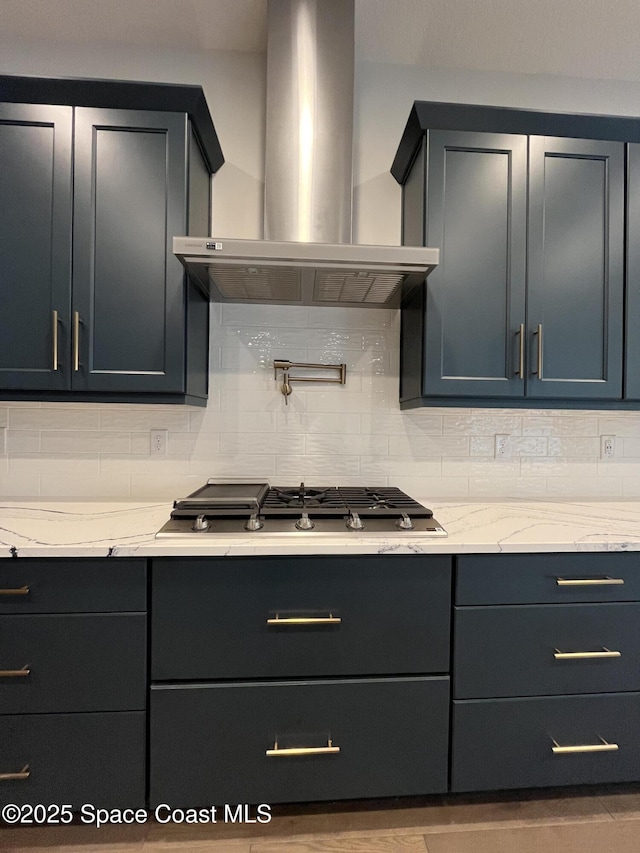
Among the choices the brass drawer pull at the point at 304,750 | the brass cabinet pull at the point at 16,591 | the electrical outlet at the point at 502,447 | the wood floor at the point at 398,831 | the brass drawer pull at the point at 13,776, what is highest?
the electrical outlet at the point at 502,447

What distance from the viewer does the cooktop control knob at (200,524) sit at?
4.27 ft

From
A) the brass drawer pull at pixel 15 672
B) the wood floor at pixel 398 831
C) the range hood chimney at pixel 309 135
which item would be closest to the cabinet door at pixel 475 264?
the range hood chimney at pixel 309 135

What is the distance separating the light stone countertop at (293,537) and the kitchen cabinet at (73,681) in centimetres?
6

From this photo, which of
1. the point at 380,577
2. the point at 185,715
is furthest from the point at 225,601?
the point at 380,577

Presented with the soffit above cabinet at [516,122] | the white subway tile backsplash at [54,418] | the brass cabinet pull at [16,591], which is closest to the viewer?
the brass cabinet pull at [16,591]

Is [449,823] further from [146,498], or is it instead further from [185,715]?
[146,498]

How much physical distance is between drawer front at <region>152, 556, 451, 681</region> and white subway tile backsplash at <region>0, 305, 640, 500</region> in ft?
2.37

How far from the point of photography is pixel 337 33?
1.65 metres

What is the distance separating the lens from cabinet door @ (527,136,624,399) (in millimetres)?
1635

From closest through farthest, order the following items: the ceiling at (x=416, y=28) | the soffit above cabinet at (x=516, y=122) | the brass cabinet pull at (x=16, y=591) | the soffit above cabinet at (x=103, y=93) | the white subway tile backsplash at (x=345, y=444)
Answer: the brass cabinet pull at (x=16, y=591)
the soffit above cabinet at (x=103, y=93)
the soffit above cabinet at (x=516, y=122)
the ceiling at (x=416, y=28)
the white subway tile backsplash at (x=345, y=444)

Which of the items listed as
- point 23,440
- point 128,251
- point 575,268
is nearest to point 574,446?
point 575,268

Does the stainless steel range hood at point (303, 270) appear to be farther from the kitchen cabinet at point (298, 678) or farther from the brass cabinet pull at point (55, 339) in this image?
the kitchen cabinet at point (298, 678)

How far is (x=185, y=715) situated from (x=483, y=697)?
899 mm

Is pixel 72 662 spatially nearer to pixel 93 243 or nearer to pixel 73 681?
pixel 73 681
